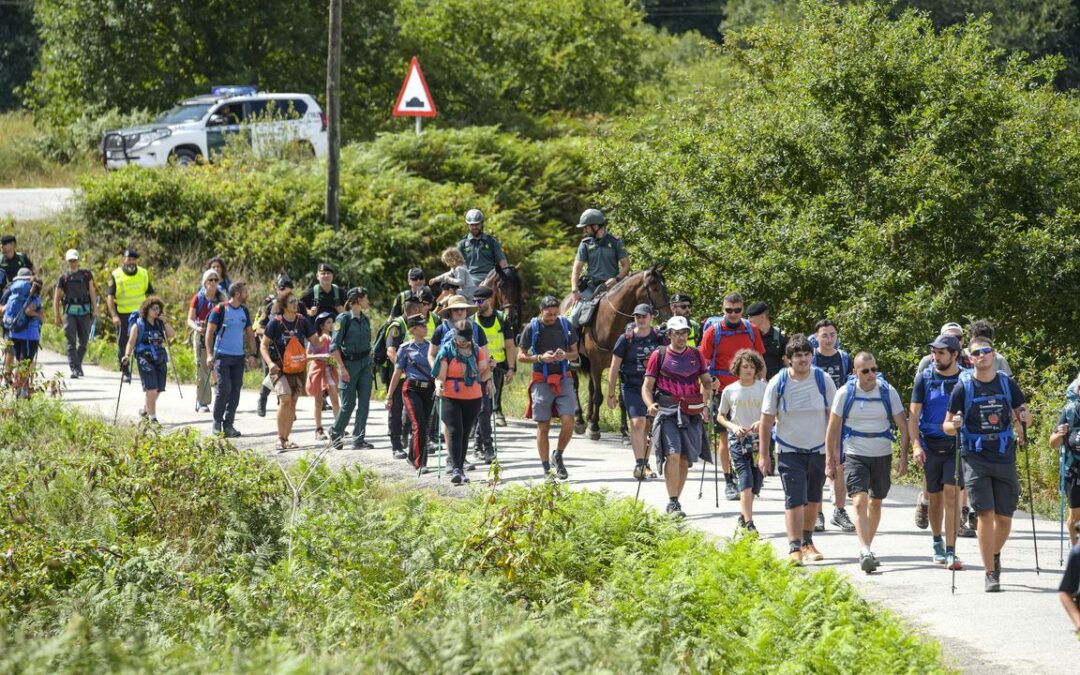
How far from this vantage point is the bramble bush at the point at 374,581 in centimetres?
872

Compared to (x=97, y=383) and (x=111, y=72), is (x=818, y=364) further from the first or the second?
(x=111, y=72)

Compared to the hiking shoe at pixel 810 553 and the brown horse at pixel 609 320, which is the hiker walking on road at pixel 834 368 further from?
the brown horse at pixel 609 320

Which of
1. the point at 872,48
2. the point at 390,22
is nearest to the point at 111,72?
the point at 390,22

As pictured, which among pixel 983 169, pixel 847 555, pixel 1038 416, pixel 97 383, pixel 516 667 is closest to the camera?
pixel 516 667

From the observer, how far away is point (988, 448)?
37.1ft

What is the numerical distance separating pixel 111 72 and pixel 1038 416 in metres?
26.0

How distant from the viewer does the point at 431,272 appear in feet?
88.9

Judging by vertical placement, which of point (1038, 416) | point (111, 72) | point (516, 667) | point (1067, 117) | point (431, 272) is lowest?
point (516, 667)

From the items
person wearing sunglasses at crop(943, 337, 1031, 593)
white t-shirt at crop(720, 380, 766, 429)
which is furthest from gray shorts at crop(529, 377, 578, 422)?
person wearing sunglasses at crop(943, 337, 1031, 593)

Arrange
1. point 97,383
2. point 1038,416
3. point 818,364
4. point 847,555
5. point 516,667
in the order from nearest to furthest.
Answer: point 516,667
point 847,555
point 818,364
point 1038,416
point 97,383

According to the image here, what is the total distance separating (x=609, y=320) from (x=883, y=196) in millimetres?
4145

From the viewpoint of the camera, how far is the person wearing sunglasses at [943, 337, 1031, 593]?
11289 millimetres

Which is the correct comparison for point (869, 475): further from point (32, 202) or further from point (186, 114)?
point (186, 114)

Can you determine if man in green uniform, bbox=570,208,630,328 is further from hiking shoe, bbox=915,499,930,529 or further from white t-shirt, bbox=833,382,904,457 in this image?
white t-shirt, bbox=833,382,904,457
